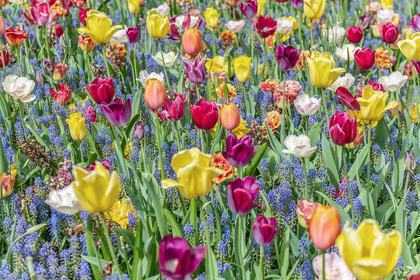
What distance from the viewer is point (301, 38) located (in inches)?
175

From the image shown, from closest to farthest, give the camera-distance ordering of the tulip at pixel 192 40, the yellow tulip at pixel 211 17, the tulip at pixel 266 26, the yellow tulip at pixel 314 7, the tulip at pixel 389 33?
the tulip at pixel 192 40, the tulip at pixel 389 33, the tulip at pixel 266 26, the yellow tulip at pixel 314 7, the yellow tulip at pixel 211 17

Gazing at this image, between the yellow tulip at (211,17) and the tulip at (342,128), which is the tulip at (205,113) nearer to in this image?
the tulip at (342,128)

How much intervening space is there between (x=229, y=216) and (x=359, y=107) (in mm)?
677

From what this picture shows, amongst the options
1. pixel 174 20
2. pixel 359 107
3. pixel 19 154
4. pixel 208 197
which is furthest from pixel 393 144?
pixel 19 154

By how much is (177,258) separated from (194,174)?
0.30m

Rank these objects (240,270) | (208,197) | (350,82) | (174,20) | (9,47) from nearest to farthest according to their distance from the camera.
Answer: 1. (240,270)
2. (208,197)
3. (350,82)
4. (174,20)
5. (9,47)

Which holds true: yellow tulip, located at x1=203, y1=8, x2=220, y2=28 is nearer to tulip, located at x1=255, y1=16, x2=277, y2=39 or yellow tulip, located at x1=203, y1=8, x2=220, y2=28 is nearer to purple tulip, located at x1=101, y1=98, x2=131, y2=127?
tulip, located at x1=255, y1=16, x2=277, y2=39

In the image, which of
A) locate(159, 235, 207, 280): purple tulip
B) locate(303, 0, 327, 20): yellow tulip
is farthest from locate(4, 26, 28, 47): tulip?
locate(159, 235, 207, 280): purple tulip

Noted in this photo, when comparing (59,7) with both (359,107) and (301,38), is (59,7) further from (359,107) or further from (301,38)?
(359,107)

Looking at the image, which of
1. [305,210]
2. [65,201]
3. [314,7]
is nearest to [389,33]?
[314,7]

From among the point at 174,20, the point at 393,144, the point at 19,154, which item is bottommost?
the point at 393,144

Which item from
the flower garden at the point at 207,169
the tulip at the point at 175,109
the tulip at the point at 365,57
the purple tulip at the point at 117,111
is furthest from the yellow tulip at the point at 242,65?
the purple tulip at the point at 117,111

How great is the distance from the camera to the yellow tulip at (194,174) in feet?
5.31

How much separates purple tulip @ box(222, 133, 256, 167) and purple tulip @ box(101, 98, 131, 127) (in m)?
0.48
